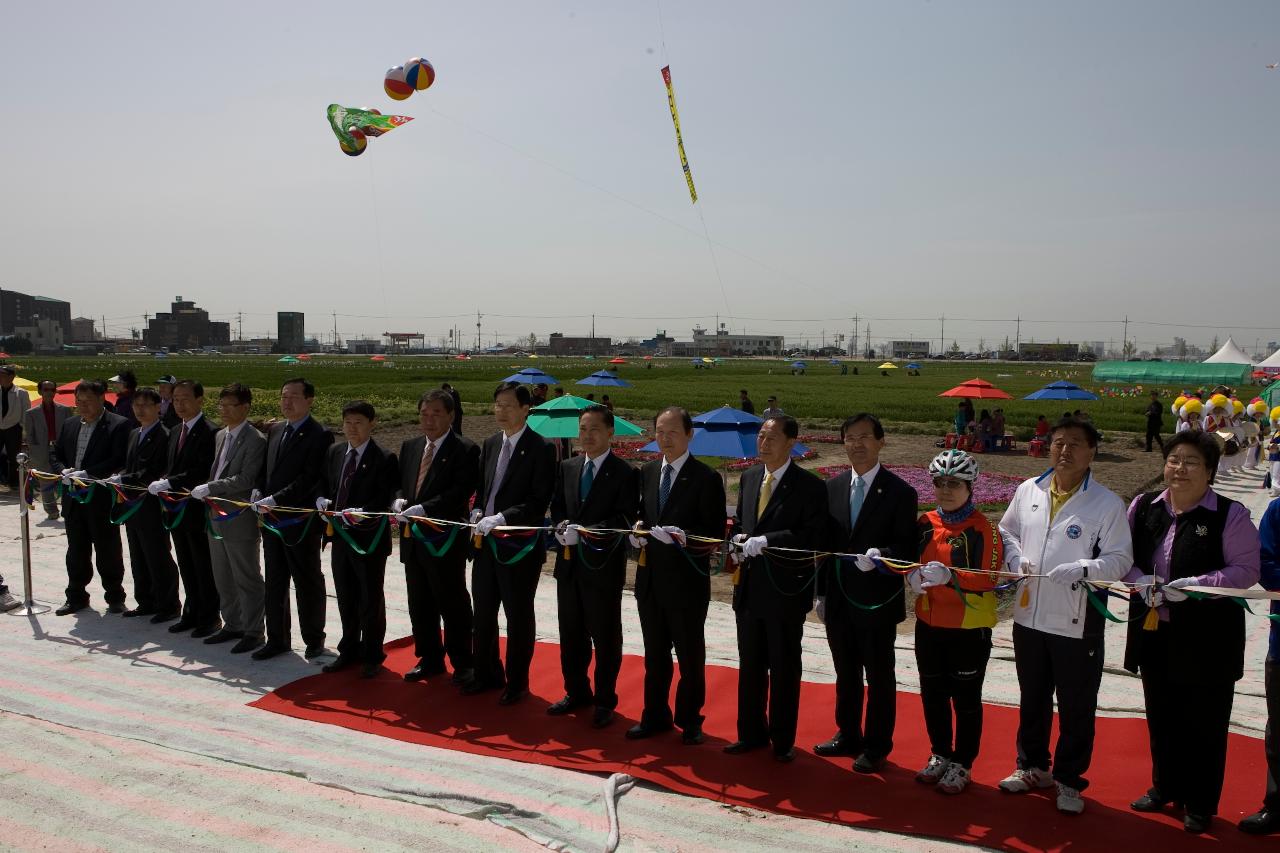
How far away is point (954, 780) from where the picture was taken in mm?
4309

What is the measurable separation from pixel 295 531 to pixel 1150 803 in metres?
5.55

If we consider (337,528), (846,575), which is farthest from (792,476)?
(337,528)

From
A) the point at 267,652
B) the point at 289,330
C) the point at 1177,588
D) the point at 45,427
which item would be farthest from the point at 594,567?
the point at 289,330

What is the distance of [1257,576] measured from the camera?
3854 millimetres

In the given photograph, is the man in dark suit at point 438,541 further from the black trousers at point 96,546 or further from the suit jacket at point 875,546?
the black trousers at point 96,546

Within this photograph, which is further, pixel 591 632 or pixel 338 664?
pixel 338 664

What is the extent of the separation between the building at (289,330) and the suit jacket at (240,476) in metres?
159

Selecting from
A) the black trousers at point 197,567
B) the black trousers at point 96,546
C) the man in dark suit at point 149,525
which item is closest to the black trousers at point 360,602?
the black trousers at point 197,567

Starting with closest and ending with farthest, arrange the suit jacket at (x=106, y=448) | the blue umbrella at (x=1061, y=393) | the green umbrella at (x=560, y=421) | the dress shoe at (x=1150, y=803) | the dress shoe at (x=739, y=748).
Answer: the dress shoe at (x=1150, y=803), the dress shoe at (x=739, y=748), the suit jacket at (x=106, y=448), the green umbrella at (x=560, y=421), the blue umbrella at (x=1061, y=393)

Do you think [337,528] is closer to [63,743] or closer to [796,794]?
[63,743]

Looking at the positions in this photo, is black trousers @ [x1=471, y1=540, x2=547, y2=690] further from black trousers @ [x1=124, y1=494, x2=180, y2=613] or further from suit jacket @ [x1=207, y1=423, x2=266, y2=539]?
black trousers @ [x1=124, y1=494, x2=180, y2=613]

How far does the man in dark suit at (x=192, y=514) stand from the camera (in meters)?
6.95

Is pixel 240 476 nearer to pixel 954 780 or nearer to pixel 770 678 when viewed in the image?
pixel 770 678

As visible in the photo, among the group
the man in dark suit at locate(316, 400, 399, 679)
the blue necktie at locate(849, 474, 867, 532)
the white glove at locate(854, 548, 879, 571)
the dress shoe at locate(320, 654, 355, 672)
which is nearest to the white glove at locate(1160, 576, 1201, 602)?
the white glove at locate(854, 548, 879, 571)
